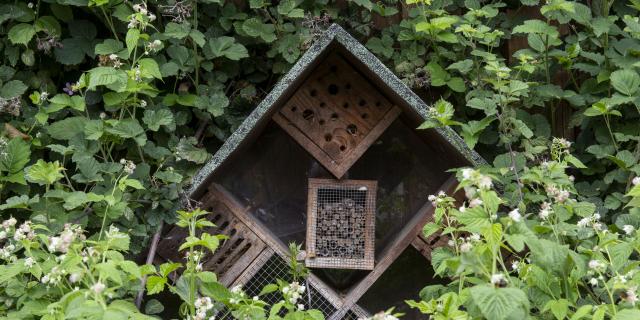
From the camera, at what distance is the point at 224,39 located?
3.15 meters

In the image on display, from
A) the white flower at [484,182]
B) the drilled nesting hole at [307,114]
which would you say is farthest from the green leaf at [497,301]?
the drilled nesting hole at [307,114]

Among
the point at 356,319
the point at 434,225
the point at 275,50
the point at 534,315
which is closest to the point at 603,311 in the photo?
the point at 534,315

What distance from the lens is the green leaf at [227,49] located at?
10.2ft

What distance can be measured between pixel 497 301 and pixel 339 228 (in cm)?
105

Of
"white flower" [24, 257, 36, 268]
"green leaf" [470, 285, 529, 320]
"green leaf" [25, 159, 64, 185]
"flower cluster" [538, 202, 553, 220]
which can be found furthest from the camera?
"green leaf" [25, 159, 64, 185]

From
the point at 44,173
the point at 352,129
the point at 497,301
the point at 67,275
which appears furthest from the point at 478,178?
the point at 44,173

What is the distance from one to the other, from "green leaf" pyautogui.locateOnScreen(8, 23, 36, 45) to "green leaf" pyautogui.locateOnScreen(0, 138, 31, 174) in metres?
0.35

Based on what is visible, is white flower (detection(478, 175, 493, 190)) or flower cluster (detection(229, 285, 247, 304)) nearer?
white flower (detection(478, 175, 493, 190))

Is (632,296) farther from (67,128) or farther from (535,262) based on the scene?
(67,128)

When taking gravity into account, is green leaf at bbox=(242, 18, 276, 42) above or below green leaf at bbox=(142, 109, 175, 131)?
above

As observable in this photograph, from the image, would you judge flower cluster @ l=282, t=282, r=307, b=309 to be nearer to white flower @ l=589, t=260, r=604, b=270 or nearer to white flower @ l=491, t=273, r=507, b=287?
white flower @ l=491, t=273, r=507, b=287

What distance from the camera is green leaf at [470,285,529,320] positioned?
1937 millimetres

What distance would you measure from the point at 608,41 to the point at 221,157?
1.44 m

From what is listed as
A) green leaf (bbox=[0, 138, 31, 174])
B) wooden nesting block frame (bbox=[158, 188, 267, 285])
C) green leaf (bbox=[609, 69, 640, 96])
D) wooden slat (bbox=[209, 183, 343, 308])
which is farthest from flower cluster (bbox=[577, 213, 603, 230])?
green leaf (bbox=[0, 138, 31, 174])
